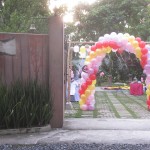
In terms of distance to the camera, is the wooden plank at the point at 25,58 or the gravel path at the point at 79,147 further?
the wooden plank at the point at 25,58

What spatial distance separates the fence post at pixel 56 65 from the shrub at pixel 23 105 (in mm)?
421

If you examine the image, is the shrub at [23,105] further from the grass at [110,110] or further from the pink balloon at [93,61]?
the pink balloon at [93,61]

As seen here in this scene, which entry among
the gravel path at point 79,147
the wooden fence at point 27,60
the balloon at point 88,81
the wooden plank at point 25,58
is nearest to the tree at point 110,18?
the balloon at point 88,81

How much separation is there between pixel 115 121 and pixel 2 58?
3.26 meters

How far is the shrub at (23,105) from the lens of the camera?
23.0 ft

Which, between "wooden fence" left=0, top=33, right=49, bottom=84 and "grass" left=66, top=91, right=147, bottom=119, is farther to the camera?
"grass" left=66, top=91, right=147, bottom=119

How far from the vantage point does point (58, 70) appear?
7730 mm

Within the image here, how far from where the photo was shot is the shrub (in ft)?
23.0

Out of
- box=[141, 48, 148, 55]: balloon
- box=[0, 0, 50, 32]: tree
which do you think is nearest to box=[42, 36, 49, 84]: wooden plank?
box=[0, 0, 50, 32]: tree

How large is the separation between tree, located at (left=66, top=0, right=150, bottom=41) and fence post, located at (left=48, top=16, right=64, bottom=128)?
24.4 m

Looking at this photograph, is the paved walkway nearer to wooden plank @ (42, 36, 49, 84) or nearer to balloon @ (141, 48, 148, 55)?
balloon @ (141, 48, 148, 55)

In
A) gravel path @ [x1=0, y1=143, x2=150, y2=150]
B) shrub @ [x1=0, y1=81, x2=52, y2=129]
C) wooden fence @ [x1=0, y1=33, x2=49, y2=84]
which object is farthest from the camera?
wooden fence @ [x1=0, y1=33, x2=49, y2=84]

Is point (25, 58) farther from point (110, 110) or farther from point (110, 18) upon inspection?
point (110, 18)

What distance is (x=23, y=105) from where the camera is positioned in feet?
23.1
